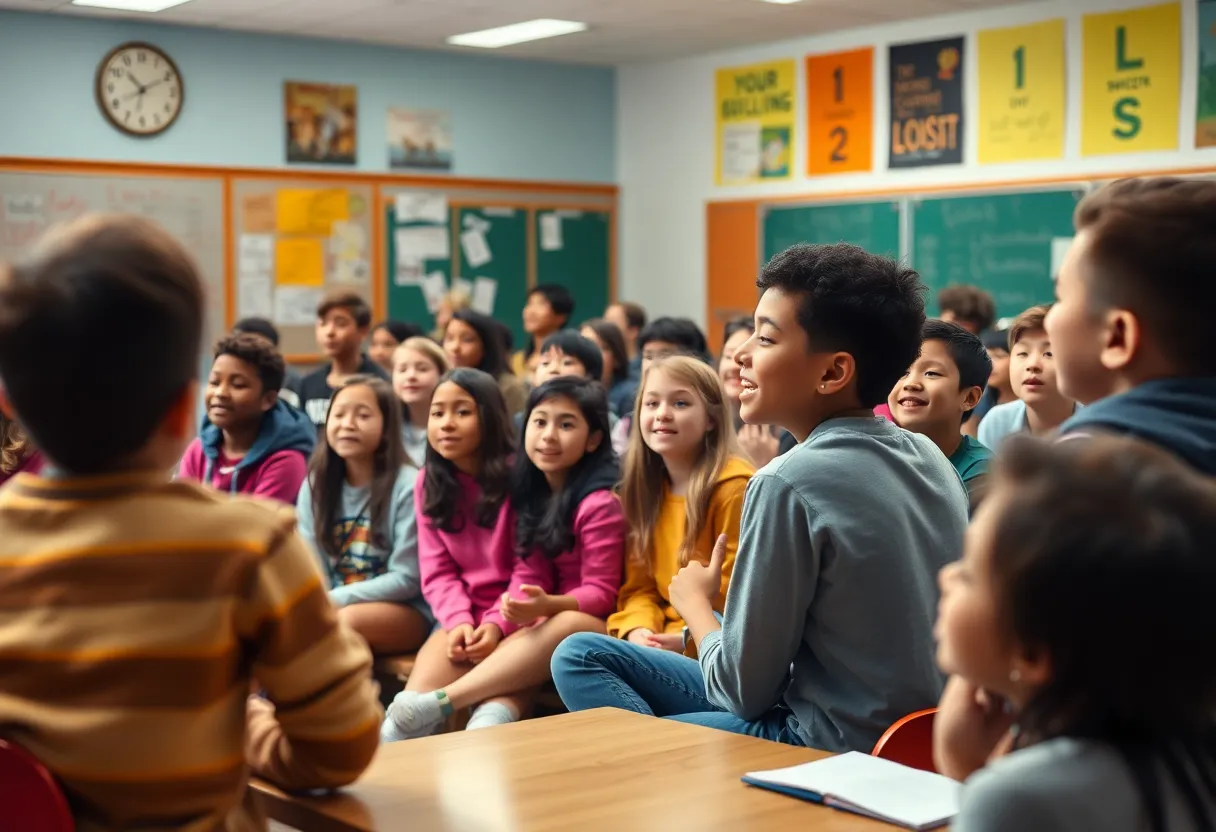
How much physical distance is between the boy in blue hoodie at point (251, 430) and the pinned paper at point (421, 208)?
166 inches

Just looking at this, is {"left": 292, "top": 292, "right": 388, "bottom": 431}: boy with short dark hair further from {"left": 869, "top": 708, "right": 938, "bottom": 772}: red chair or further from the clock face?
{"left": 869, "top": 708, "right": 938, "bottom": 772}: red chair

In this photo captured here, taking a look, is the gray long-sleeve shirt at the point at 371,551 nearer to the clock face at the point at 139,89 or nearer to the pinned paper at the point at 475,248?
the clock face at the point at 139,89

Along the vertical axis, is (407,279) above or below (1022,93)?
below

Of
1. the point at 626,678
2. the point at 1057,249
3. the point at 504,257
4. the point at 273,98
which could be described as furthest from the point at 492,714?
the point at 504,257

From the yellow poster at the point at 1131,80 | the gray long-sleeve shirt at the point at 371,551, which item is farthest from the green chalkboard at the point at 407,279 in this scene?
the gray long-sleeve shirt at the point at 371,551

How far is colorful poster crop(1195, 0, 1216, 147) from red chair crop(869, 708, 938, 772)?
5.37 m

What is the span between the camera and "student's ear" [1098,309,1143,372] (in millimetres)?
Result: 1324

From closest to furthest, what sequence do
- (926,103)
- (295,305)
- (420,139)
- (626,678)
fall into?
(626,678) < (926,103) < (295,305) < (420,139)

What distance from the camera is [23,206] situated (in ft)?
23.1

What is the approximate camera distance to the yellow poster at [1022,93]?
22.0ft

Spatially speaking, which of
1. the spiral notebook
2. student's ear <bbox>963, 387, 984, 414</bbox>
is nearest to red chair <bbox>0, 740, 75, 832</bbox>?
the spiral notebook

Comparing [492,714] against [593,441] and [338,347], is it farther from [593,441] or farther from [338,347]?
[338,347]

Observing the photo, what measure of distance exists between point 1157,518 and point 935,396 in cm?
214

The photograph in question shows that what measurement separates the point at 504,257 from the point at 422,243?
0.57m
